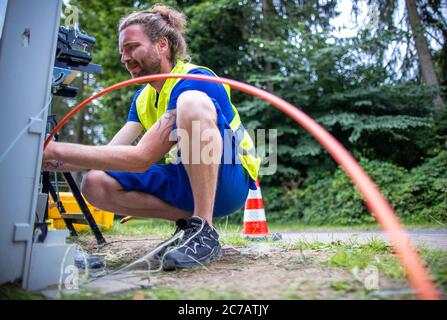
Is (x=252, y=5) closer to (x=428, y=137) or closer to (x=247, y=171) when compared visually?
(x=428, y=137)

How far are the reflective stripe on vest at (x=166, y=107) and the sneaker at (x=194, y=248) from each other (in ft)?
1.54

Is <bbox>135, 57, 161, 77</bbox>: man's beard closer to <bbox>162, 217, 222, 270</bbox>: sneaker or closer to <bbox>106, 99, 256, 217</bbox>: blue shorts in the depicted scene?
<bbox>106, 99, 256, 217</bbox>: blue shorts

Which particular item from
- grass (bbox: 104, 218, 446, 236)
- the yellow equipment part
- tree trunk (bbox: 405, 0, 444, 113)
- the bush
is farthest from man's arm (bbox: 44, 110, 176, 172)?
tree trunk (bbox: 405, 0, 444, 113)

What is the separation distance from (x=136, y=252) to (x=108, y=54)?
894 cm

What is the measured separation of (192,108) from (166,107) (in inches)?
13.1

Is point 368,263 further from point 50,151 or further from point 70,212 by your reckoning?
point 70,212

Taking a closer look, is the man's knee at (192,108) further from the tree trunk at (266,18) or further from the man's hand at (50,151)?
the tree trunk at (266,18)

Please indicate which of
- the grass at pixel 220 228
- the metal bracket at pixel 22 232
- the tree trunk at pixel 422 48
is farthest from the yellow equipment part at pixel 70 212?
the tree trunk at pixel 422 48

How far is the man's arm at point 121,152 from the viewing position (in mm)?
1539

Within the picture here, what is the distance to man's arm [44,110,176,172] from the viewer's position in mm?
1539

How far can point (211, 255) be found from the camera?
1789mm

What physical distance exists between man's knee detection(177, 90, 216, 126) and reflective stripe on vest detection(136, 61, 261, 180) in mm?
172

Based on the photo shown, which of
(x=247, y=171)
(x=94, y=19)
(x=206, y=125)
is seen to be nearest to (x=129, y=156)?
(x=206, y=125)

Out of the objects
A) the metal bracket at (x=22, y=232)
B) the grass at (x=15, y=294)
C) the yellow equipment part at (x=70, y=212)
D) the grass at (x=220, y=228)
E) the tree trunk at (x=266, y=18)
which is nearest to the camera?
the grass at (x=15, y=294)
